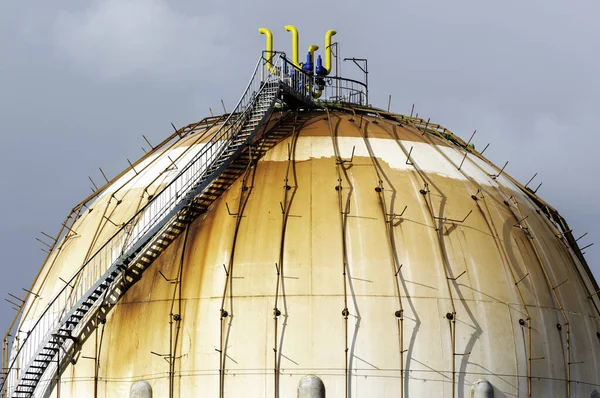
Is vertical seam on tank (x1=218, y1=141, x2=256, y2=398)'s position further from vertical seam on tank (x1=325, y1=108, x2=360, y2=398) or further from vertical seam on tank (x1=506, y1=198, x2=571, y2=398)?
vertical seam on tank (x1=506, y1=198, x2=571, y2=398)

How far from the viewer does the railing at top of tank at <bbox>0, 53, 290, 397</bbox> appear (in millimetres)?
54781

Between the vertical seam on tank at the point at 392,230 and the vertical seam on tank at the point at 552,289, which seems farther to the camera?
the vertical seam on tank at the point at 552,289

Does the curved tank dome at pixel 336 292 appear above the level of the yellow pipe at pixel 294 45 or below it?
below

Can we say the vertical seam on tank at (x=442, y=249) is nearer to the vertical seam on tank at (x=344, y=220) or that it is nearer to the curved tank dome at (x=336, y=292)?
the curved tank dome at (x=336, y=292)

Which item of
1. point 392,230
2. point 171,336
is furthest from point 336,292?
point 171,336

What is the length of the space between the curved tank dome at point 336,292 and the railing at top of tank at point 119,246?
0.76 m

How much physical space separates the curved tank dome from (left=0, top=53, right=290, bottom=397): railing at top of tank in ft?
2.48

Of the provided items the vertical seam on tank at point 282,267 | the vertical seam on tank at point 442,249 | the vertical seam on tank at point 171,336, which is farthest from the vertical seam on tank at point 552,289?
the vertical seam on tank at point 171,336

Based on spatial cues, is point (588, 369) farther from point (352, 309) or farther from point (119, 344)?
point (119, 344)

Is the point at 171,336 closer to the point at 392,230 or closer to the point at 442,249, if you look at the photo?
the point at 392,230

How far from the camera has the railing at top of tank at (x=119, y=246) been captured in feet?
180

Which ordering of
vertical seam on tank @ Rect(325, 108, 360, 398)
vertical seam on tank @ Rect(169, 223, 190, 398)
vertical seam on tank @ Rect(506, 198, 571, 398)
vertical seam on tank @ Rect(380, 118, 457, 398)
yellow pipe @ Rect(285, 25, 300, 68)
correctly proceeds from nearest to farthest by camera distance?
vertical seam on tank @ Rect(325, 108, 360, 398) → vertical seam on tank @ Rect(169, 223, 190, 398) → vertical seam on tank @ Rect(380, 118, 457, 398) → vertical seam on tank @ Rect(506, 198, 571, 398) → yellow pipe @ Rect(285, 25, 300, 68)

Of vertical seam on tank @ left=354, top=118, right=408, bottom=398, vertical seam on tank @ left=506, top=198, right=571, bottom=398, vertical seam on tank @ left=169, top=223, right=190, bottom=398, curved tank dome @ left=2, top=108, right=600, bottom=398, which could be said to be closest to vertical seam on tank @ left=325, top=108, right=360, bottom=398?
curved tank dome @ left=2, top=108, right=600, bottom=398

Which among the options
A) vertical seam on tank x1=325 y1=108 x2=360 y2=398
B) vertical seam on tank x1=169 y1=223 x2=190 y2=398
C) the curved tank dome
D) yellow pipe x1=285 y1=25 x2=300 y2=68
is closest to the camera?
vertical seam on tank x1=325 y1=108 x2=360 y2=398
